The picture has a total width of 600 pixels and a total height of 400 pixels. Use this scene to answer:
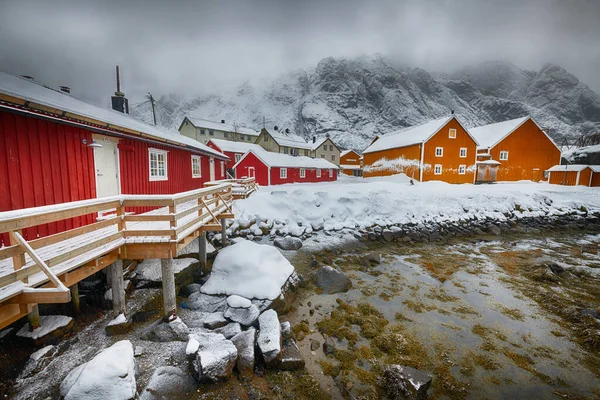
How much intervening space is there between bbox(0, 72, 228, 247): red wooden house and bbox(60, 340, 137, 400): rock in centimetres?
367

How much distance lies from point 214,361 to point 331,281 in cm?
517

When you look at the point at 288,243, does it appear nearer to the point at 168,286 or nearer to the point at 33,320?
the point at 168,286

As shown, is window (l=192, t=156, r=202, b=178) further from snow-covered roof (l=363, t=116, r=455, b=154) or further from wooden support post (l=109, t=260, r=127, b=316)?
snow-covered roof (l=363, t=116, r=455, b=154)

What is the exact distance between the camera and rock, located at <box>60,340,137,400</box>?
141 inches

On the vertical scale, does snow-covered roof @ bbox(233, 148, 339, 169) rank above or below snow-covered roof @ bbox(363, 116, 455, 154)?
below

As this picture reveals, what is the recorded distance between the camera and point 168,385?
13.9 feet

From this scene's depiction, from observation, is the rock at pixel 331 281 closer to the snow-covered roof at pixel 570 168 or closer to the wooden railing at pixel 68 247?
the wooden railing at pixel 68 247

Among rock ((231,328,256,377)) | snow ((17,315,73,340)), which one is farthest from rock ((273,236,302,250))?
snow ((17,315,73,340))

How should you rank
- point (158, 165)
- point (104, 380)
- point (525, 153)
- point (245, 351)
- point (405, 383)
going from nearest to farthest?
point (104, 380), point (405, 383), point (245, 351), point (158, 165), point (525, 153)

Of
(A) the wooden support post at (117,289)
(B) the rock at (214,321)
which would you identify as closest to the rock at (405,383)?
(B) the rock at (214,321)

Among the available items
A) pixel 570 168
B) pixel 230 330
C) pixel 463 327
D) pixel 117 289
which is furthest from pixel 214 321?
pixel 570 168

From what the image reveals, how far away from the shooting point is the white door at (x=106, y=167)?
754 cm

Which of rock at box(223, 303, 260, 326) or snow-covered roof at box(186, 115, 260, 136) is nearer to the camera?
rock at box(223, 303, 260, 326)

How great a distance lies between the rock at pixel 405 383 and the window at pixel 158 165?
10.5m
